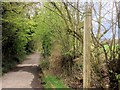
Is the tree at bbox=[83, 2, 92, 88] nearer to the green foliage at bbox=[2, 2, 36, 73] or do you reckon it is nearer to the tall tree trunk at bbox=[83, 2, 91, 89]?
the tall tree trunk at bbox=[83, 2, 91, 89]

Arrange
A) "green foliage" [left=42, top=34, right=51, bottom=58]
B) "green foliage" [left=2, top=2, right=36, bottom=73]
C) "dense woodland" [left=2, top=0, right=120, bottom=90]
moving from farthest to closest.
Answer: "green foliage" [left=42, top=34, right=51, bottom=58] → "green foliage" [left=2, top=2, right=36, bottom=73] → "dense woodland" [left=2, top=0, right=120, bottom=90]

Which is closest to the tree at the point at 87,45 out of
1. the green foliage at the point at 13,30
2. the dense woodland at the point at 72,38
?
the dense woodland at the point at 72,38

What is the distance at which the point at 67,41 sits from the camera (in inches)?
392

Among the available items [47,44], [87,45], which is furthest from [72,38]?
[87,45]

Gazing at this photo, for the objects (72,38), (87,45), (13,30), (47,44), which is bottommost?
(47,44)

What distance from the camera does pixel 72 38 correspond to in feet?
32.0

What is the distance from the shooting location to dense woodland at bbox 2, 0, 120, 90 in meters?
5.40

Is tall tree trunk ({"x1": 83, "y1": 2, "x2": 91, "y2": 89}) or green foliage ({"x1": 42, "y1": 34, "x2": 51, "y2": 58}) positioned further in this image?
green foliage ({"x1": 42, "y1": 34, "x2": 51, "y2": 58})

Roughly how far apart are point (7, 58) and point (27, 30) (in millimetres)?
2675

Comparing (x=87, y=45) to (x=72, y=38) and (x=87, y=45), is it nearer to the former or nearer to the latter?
(x=87, y=45)

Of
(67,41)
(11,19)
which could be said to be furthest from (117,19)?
(11,19)

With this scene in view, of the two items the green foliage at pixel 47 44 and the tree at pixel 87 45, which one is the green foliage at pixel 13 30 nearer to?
the green foliage at pixel 47 44

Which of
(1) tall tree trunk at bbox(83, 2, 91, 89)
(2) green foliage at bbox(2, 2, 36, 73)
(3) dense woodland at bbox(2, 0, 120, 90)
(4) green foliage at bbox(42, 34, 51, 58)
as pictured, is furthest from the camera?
(4) green foliage at bbox(42, 34, 51, 58)

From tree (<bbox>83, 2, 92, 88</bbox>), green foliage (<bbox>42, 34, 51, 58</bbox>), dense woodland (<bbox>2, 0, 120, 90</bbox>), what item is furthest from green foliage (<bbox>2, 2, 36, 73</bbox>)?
tree (<bbox>83, 2, 92, 88</bbox>)
